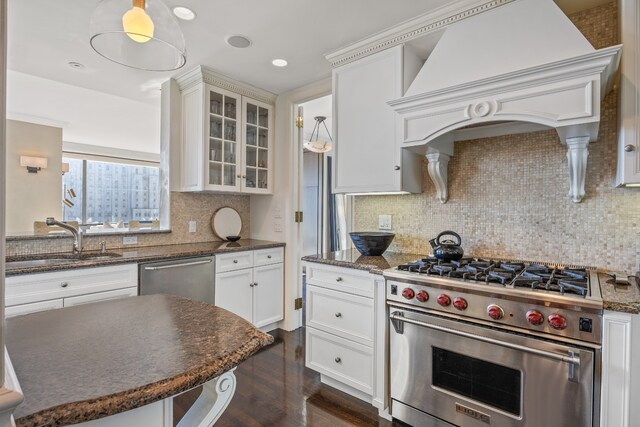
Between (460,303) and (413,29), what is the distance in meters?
1.78

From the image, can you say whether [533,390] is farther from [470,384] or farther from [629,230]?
[629,230]

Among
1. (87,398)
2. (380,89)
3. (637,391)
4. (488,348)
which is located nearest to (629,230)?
(637,391)

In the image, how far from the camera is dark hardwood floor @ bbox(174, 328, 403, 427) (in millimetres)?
1981

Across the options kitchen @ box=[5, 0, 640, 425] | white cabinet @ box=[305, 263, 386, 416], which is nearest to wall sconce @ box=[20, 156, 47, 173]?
kitchen @ box=[5, 0, 640, 425]

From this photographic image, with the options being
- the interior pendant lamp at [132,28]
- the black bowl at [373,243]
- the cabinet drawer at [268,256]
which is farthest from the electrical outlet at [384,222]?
the interior pendant lamp at [132,28]

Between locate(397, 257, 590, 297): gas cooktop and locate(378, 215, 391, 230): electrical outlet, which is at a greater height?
→ locate(378, 215, 391, 230): electrical outlet

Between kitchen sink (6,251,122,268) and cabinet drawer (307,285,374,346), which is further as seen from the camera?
kitchen sink (6,251,122,268)

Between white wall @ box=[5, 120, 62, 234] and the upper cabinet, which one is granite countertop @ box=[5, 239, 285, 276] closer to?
the upper cabinet

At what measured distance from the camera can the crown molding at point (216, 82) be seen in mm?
2986

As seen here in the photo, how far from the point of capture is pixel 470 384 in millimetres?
1683

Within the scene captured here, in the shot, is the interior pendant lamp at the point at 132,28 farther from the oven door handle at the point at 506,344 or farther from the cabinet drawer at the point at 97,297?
the oven door handle at the point at 506,344

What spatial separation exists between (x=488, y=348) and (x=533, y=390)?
9.2 inches

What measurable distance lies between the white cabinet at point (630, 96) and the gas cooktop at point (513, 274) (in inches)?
21.1

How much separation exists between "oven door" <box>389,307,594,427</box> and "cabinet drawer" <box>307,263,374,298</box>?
25 cm
